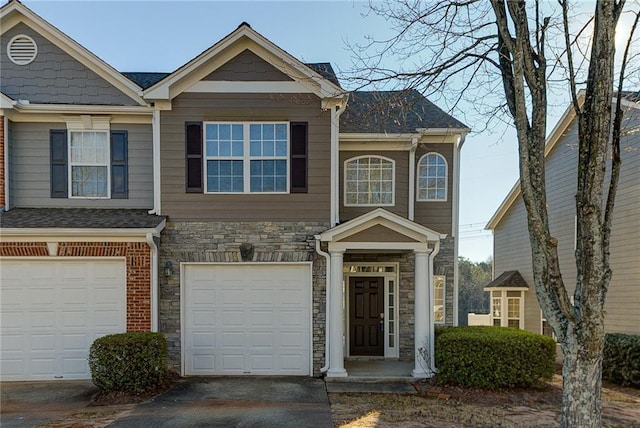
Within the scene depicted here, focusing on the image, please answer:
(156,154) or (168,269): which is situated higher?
(156,154)

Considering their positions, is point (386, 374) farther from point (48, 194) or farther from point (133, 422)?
point (48, 194)

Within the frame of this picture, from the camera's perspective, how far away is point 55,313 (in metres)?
8.47

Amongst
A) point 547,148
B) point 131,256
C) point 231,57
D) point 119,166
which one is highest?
point 231,57

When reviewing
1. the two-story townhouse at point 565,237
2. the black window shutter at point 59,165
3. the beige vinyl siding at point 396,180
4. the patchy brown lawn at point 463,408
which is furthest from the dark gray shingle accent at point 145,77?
the two-story townhouse at point 565,237

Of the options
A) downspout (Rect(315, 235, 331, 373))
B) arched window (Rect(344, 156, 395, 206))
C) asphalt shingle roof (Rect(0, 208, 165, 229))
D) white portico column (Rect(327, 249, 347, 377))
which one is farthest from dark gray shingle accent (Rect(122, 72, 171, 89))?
white portico column (Rect(327, 249, 347, 377))

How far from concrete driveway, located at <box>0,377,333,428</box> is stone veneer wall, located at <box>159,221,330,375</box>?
145 cm

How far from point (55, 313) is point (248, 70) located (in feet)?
20.2

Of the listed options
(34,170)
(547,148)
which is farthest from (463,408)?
(547,148)

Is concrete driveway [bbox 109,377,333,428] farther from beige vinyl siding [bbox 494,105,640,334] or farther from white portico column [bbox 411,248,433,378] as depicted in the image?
beige vinyl siding [bbox 494,105,640,334]

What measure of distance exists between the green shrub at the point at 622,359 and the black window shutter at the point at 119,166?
11054mm

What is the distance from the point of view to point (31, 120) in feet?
30.1

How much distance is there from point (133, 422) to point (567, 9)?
25.5ft

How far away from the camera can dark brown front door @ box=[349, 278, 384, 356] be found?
1056 centimetres

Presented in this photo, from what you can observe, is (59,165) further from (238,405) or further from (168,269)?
(238,405)
